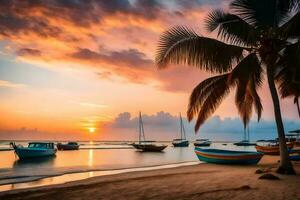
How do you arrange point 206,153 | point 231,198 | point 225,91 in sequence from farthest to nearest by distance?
point 206,153
point 225,91
point 231,198

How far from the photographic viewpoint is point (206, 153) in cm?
2819

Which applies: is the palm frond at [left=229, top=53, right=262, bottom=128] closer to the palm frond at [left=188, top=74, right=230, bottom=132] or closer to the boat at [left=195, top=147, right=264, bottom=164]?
the palm frond at [left=188, top=74, right=230, bottom=132]

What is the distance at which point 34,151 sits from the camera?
4594cm

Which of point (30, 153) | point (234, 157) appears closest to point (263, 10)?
point (234, 157)

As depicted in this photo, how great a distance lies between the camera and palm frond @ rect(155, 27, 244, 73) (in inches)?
536

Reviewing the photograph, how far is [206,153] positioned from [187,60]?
1618 cm

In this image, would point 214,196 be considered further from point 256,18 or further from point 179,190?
point 256,18

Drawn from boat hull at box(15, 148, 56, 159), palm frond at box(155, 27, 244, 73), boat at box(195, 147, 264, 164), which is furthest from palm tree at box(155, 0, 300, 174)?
boat hull at box(15, 148, 56, 159)

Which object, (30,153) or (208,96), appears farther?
(30,153)

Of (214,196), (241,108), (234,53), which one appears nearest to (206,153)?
(241,108)

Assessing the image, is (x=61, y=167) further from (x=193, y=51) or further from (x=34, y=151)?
(x=193, y=51)

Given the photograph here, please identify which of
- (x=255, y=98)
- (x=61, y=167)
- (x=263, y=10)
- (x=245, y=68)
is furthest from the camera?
(x=61, y=167)

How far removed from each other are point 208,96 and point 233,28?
3.78 metres

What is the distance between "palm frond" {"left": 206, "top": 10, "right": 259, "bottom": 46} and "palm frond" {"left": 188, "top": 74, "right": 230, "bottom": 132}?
2.24 meters
